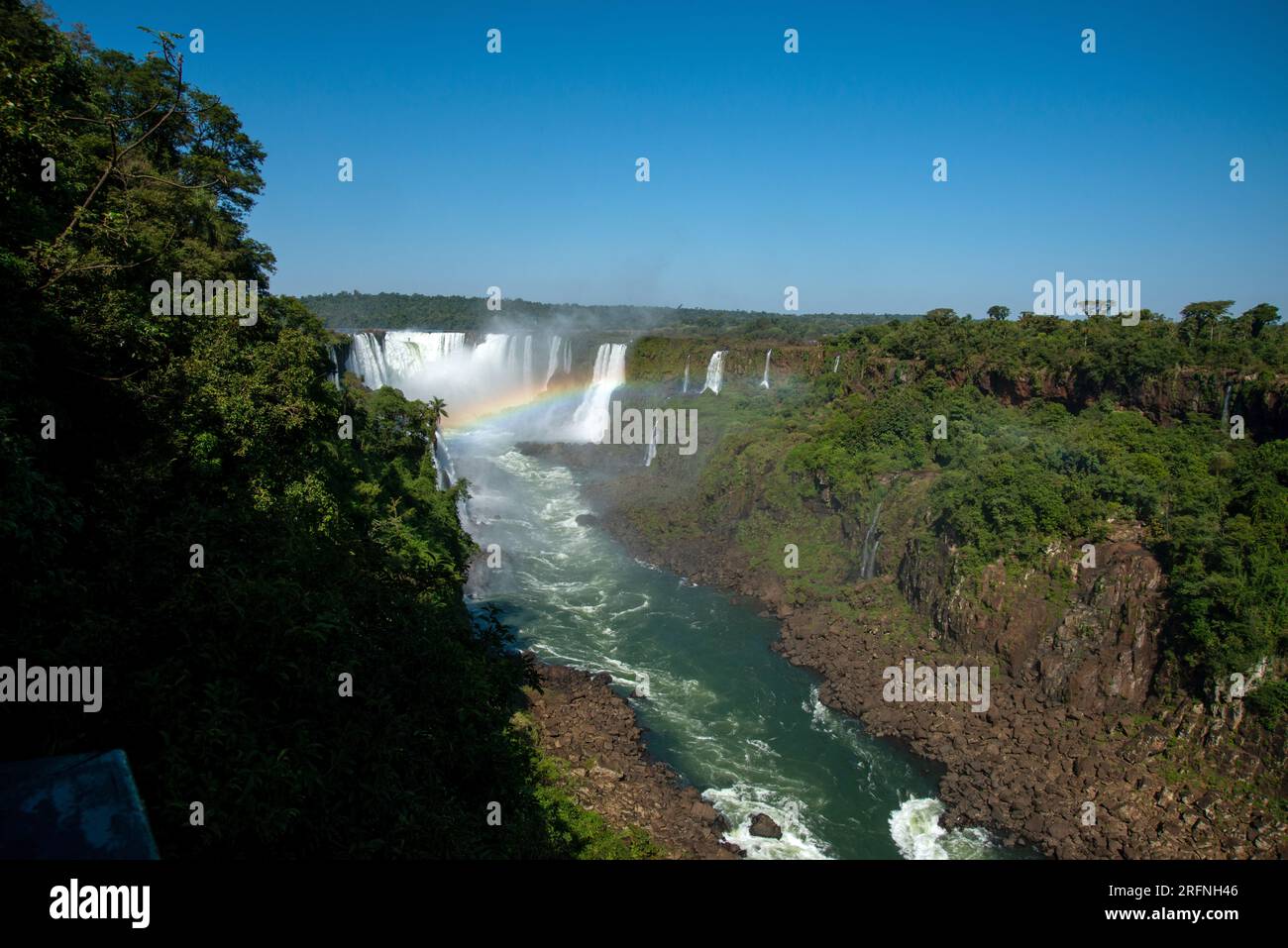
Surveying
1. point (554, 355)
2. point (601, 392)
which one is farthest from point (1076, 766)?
point (554, 355)

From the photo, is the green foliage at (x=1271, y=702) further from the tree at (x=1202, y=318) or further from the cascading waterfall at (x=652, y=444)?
the cascading waterfall at (x=652, y=444)

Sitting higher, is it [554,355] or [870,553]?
[554,355]

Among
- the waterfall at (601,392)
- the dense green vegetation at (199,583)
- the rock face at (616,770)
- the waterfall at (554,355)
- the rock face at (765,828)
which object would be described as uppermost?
the waterfall at (554,355)

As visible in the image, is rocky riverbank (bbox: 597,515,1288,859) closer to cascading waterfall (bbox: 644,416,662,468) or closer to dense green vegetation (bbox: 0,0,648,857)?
dense green vegetation (bbox: 0,0,648,857)

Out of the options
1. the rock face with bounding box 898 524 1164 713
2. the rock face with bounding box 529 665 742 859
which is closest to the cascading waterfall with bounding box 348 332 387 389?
the rock face with bounding box 529 665 742 859

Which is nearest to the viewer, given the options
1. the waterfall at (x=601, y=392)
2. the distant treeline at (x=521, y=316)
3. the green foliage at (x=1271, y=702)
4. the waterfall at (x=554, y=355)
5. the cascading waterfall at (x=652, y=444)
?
the green foliage at (x=1271, y=702)

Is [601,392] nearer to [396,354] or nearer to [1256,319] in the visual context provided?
[396,354]

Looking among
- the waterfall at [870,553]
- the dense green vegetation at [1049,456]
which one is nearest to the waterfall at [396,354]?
the dense green vegetation at [1049,456]
